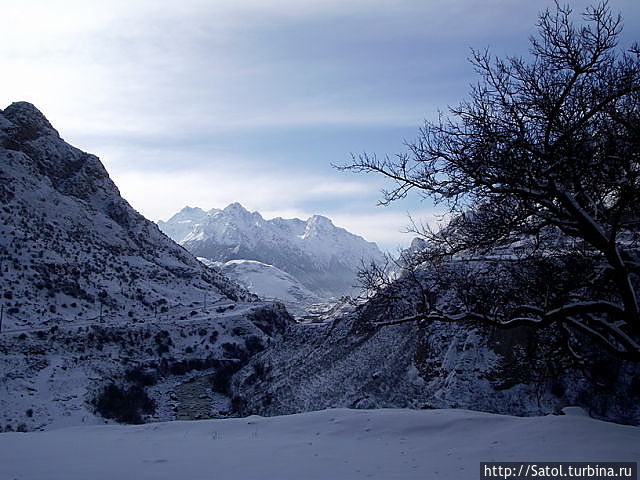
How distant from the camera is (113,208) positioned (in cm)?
10975

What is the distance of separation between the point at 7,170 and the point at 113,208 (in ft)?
78.7

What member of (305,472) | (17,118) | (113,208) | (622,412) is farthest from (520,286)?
(17,118)

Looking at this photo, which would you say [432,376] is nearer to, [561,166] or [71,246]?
[561,166]

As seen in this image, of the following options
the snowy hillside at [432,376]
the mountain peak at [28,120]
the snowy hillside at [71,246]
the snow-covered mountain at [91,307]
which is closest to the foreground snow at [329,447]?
the snowy hillside at [432,376]

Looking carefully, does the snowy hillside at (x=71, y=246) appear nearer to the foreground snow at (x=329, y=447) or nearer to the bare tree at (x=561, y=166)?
the foreground snow at (x=329, y=447)

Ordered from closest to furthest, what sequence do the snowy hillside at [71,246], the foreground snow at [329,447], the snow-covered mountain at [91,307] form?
the foreground snow at [329,447]
the snow-covered mountain at [91,307]
the snowy hillside at [71,246]

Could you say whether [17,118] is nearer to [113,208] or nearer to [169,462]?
[113,208]

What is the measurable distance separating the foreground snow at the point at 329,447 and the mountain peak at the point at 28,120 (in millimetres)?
120476

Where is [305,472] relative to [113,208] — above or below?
below

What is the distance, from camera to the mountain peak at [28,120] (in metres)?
108

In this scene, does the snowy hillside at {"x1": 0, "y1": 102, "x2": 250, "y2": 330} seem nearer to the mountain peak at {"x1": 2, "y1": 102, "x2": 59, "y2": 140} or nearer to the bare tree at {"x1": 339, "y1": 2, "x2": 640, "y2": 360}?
the mountain peak at {"x1": 2, "y1": 102, "x2": 59, "y2": 140}

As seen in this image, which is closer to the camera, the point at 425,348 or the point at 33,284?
the point at 425,348

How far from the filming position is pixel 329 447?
8039 mm

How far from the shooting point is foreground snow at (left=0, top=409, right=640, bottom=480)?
6.45 m
